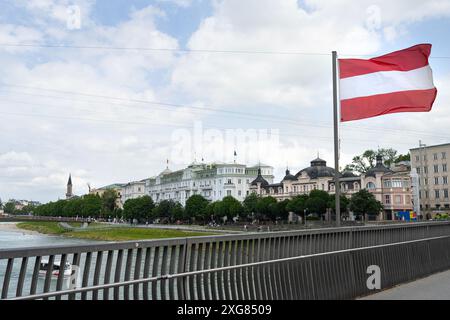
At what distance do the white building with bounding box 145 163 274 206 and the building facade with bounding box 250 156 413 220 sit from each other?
47.2 feet

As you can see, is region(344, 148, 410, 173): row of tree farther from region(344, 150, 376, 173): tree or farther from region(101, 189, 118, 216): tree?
region(101, 189, 118, 216): tree

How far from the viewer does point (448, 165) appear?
96938mm

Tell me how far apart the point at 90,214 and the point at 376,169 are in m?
102

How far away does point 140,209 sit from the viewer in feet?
428

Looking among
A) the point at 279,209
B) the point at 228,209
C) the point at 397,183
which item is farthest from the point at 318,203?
the point at 228,209

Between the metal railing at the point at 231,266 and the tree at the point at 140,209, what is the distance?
4806 inches

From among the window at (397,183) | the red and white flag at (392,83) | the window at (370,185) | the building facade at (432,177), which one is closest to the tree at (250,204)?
the window at (370,185)

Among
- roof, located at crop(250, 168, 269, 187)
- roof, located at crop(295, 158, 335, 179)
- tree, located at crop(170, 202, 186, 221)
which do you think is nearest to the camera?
roof, located at crop(295, 158, 335, 179)

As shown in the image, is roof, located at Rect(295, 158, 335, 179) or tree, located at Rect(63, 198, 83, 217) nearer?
roof, located at Rect(295, 158, 335, 179)

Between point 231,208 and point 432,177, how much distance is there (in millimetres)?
41544

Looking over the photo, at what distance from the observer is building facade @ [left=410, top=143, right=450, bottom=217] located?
9712cm

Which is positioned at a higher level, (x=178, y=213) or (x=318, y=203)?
(x=318, y=203)

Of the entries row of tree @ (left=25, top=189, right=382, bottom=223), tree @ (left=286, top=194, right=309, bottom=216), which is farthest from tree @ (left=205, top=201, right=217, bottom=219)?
tree @ (left=286, top=194, right=309, bottom=216)

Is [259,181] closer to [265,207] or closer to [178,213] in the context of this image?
[178,213]
